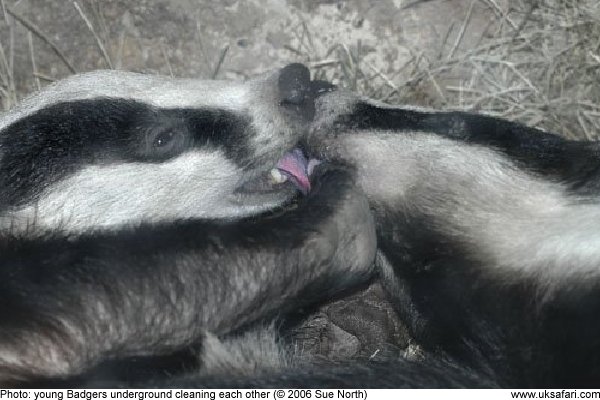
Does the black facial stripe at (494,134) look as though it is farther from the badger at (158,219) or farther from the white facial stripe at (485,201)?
the badger at (158,219)

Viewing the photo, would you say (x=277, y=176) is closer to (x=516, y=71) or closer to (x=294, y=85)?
(x=294, y=85)

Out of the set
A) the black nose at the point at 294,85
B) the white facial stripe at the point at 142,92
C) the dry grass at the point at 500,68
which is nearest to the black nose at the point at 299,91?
the black nose at the point at 294,85

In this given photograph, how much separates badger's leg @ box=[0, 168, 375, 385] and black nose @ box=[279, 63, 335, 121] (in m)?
0.32

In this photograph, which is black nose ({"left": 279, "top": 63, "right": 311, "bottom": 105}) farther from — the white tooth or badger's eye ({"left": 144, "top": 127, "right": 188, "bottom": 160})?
badger's eye ({"left": 144, "top": 127, "right": 188, "bottom": 160})

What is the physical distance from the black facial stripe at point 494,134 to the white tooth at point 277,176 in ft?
1.15

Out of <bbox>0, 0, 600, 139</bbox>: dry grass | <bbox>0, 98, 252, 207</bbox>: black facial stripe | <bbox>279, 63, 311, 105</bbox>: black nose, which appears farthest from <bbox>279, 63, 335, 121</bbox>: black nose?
<bbox>0, 0, 600, 139</bbox>: dry grass

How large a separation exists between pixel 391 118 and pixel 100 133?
1010 mm

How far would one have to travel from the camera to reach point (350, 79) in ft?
15.7

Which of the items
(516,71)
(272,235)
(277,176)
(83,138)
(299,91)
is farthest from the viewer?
(516,71)

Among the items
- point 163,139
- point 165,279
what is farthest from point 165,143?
point 165,279

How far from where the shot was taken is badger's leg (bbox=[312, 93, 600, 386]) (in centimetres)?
305

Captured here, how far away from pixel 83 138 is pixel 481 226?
4.51 ft

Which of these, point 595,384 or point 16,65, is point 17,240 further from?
point 16,65

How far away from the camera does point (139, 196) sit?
3.46 metres
